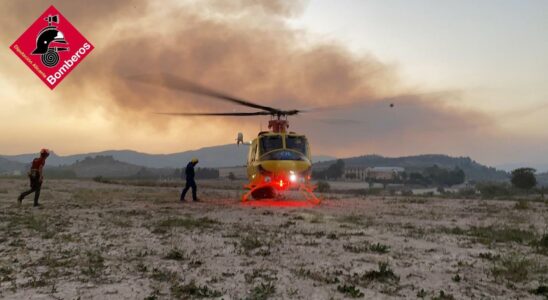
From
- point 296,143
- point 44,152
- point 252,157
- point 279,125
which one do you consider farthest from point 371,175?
point 44,152

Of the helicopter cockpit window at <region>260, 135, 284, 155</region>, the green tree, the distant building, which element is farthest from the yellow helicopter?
the distant building

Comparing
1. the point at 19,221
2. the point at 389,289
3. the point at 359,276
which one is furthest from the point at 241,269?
the point at 19,221

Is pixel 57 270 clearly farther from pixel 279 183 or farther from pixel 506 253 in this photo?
pixel 279 183

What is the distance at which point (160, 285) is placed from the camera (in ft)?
18.1

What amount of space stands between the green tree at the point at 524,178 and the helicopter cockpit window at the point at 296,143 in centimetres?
5182

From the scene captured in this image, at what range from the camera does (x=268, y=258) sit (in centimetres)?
710

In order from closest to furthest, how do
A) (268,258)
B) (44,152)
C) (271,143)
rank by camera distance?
(268,258)
(44,152)
(271,143)

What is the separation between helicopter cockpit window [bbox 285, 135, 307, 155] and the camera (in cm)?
1761

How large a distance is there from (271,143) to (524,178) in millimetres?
53911

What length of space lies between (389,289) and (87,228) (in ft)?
27.4

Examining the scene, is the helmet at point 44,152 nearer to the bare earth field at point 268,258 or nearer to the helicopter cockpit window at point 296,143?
the bare earth field at point 268,258

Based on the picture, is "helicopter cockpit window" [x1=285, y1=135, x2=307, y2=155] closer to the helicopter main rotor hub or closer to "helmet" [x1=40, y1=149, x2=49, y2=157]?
the helicopter main rotor hub

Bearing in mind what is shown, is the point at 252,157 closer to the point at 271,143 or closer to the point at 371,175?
the point at 271,143

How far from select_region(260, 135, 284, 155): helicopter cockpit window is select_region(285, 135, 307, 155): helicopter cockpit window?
1.14 ft
